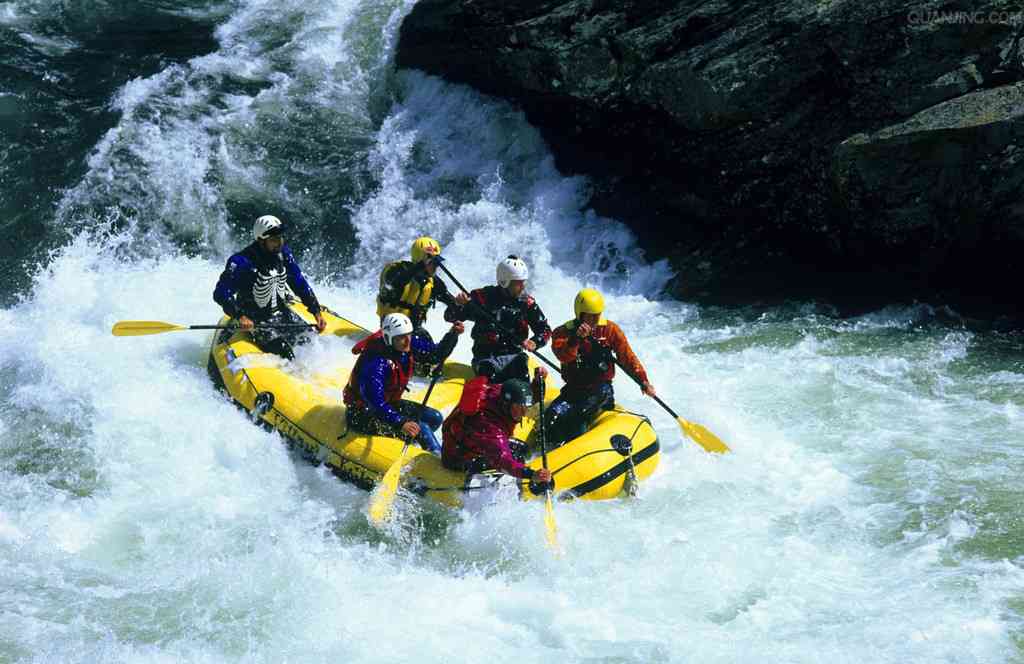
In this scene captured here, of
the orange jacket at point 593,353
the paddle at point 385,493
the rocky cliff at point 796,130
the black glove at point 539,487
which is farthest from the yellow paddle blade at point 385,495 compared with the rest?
the rocky cliff at point 796,130

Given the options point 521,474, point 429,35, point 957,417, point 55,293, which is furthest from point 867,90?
point 55,293

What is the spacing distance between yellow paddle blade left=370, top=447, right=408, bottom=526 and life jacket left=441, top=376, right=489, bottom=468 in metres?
0.32

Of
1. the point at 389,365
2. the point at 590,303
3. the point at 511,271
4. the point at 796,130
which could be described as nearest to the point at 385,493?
the point at 389,365

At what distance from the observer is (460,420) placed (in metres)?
6.93

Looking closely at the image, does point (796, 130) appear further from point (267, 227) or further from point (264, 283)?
point (264, 283)

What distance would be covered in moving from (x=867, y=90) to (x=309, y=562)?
656 centimetres

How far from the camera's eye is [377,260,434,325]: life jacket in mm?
8516

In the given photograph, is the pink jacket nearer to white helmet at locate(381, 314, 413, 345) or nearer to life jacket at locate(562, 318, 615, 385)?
white helmet at locate(381, 314, 413, 345)

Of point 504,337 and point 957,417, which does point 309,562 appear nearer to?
point 504,337

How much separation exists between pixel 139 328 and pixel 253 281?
1.22m

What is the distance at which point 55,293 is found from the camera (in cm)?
1105

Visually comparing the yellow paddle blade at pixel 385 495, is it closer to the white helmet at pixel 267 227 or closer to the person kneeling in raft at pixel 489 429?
the person kneeling in raft at pixel 489 429

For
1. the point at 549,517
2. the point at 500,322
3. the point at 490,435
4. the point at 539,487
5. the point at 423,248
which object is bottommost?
the point at 549,517

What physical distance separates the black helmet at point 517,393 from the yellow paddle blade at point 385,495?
3.28 feet
